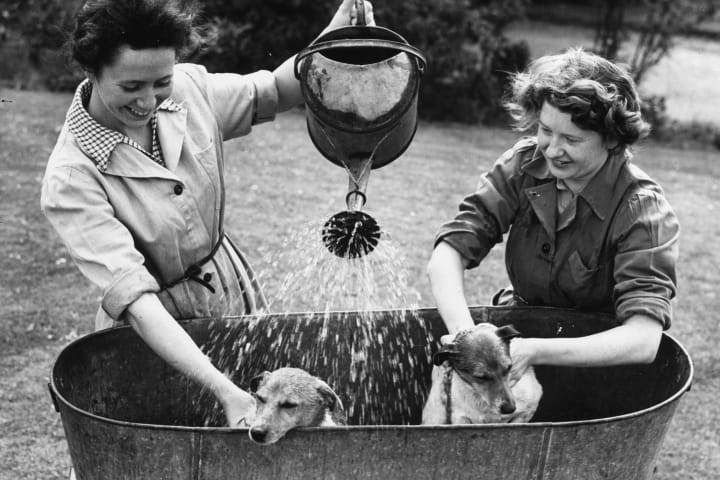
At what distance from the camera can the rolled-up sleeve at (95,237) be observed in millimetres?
2887

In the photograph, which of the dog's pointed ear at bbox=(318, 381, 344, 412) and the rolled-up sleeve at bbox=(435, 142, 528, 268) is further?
the rolled-up sleeve at bbox=(435, 142, 528, 268)

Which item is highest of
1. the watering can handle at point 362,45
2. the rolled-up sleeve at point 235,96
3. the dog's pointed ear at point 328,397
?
the watering can handle at point 362,45

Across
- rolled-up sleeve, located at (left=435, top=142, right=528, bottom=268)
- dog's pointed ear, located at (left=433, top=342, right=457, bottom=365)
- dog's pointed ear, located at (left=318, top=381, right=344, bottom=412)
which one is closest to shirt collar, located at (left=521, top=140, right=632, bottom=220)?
rolled-up sleeve, located at (left=435, top=142, right=528, bottom=268)

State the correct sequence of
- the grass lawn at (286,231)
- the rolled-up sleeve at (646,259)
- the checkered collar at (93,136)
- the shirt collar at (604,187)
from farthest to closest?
1. the grass lawn at (286,231)
2. the shirt collar at (604,187)
3. the rolled-up sleeve at (646,259)
4. the checkered collar at (93,136)

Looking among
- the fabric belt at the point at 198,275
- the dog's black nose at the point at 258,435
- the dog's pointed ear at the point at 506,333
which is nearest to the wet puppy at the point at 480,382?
the dog's pointed ear at the point at 506,333

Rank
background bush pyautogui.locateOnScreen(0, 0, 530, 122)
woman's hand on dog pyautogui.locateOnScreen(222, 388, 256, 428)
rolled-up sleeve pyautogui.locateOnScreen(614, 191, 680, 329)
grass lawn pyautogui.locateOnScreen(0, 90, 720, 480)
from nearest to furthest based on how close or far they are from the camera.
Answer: woman's hand on dog pyautogui.locateOnScreen(222, 388, 256, 428), rolled-up sleeve pyautogui.locateOnScreen(614, 191, 680, 329), grass lawn pyautogui.locateOnScreen(0, 90, 720, 480), background bush pyautogui.locateOnScreen(0, 0, 530, 122)

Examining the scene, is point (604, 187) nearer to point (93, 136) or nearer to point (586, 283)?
point (586, 283)

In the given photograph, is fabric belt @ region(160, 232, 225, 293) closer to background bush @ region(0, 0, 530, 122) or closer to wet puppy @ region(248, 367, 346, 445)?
wet puppy @ region(248, 367, 346, 445)

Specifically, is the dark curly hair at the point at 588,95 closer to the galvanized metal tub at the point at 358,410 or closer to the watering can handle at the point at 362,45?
the watering can handle at the point at 362,45

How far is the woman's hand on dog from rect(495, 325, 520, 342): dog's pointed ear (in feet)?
2.87

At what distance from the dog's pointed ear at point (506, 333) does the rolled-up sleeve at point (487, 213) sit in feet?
1.64

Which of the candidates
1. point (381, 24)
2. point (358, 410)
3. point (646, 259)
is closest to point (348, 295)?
point (358, 410)

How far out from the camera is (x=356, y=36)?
3525 mm

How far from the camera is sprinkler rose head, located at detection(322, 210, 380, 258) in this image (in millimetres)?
3324
